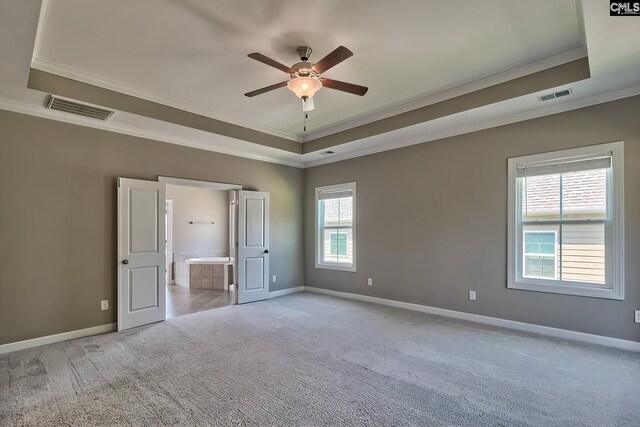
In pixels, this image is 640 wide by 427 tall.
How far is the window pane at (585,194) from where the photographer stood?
352cm

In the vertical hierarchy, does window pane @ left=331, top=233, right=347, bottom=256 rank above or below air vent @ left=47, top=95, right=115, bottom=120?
below

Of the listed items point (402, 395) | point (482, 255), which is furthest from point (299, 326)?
point (482, 255)

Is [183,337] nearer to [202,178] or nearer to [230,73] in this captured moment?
[202,178]


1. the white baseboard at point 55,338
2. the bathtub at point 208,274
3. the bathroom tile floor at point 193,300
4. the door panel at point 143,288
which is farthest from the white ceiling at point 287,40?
the bathtub at point 208,274

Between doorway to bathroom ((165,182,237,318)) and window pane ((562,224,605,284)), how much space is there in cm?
500

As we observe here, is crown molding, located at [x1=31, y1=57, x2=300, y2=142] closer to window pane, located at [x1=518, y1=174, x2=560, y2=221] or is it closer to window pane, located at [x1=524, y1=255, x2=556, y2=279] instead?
window pane, located at [x1=518, y1=174, x2=560, y2=221]

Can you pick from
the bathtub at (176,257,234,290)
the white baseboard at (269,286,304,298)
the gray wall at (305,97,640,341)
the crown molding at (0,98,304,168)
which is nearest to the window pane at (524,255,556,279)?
the gray wall at (305,97,640,341)

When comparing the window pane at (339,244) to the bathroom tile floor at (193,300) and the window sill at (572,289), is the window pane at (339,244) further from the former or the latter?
the window sill at (572,289)

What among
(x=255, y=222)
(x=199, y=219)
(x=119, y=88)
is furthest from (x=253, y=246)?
(x=199, y=219)

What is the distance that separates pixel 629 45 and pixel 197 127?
4624mm

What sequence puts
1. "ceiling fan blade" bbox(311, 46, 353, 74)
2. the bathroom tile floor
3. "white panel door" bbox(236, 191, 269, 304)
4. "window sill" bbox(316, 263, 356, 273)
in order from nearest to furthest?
"ceiling fan blade" bbox(311, 46, 353, 74)
the bathroom tile floor
"white panel door" bbox(236, 191, 269, 304)
"window sill" bbox(316, 263, 356, 273)

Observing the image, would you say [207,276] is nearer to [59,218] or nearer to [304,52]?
[59,218]

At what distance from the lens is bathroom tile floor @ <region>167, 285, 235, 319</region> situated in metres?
5.28

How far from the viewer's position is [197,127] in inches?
176
